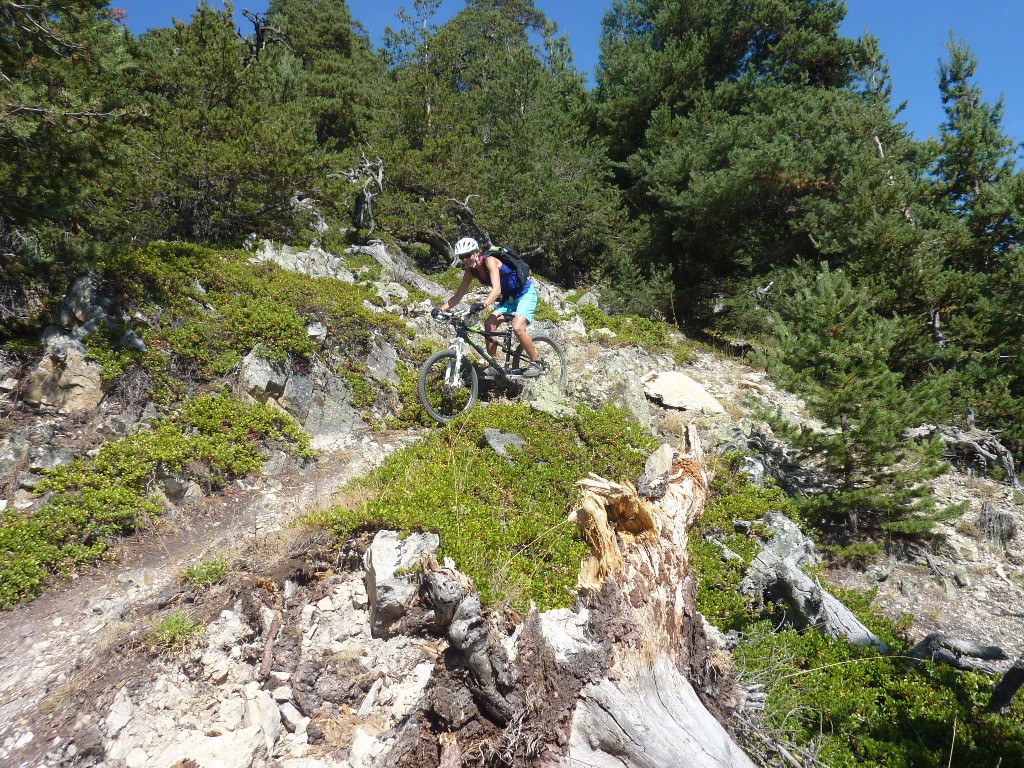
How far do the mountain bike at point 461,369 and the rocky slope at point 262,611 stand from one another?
0.79 meters

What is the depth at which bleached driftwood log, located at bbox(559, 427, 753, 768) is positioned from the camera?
3.36 m

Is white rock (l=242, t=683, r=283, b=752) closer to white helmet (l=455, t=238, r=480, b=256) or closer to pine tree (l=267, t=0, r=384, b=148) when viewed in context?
white helmet (l=455, t=238, r=480, b=256)

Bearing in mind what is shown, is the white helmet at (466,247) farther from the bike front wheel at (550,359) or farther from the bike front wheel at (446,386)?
the bike front wheel at (550,359)

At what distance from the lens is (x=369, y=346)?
9.78 meters

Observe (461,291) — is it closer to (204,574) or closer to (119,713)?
(204,574)

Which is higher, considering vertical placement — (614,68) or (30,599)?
(614,68)

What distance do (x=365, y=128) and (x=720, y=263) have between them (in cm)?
1403

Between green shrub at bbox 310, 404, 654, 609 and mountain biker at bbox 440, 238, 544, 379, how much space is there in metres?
1.17

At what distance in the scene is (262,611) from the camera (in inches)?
184

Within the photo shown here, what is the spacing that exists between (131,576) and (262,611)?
1902mm

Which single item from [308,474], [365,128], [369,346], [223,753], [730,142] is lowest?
[223,753]

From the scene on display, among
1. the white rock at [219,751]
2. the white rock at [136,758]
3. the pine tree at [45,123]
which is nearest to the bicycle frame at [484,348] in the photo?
the pine tree at [45,123]

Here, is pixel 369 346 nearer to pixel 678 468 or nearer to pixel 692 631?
pixel 678 468

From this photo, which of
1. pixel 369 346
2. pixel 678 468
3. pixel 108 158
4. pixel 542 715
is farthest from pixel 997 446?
pixel 108 158
